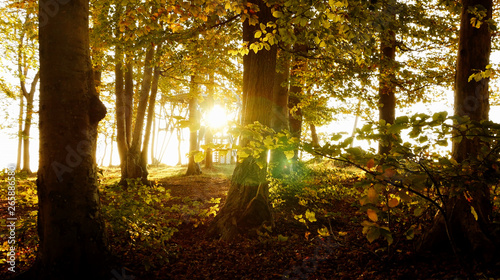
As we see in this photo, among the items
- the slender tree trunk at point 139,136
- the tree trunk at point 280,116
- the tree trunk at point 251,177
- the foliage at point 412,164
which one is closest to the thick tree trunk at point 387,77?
the foliage at point 412,164

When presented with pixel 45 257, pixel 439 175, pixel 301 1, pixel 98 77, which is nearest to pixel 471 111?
pixel 439 175

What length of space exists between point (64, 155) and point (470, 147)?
4740 millimetres

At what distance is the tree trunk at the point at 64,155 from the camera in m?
2.75

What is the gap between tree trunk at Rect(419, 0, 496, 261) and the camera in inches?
118

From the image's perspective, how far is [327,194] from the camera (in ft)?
24.9

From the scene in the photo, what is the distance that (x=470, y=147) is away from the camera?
330cm

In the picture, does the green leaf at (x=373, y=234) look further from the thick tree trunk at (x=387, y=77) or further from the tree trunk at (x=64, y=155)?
the tree trunk at (x=64, y=155)

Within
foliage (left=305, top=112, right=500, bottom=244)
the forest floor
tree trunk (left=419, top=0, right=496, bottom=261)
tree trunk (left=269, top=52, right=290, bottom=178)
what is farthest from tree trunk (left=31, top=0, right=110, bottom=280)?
tree trunk (left=269, top=52, right=290, bottom=178)

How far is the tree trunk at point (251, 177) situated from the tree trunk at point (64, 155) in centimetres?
266

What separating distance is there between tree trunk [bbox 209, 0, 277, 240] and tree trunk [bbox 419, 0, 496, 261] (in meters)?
2.89

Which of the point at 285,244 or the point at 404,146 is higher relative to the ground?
the point at 404,146

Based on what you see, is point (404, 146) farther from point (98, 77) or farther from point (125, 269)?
point (98, 77)

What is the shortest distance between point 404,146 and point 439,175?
1.10 feet

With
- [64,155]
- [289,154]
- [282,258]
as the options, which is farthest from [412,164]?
[64,155]
